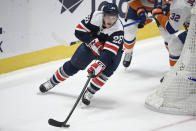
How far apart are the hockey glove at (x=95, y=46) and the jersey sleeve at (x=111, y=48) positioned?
0.12 meters

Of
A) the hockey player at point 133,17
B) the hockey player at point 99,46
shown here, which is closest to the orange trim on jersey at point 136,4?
the hockey player at point 133,17

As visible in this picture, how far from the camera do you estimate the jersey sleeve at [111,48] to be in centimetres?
393

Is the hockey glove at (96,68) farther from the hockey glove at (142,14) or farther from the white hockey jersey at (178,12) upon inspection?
the hockey glove at (142,14)

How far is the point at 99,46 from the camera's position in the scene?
4.10m

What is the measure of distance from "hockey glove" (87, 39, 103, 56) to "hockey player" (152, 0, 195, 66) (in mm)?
639

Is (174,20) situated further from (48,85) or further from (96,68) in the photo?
(48,85)

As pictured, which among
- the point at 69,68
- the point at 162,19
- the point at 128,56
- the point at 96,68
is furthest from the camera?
the point at 128,56

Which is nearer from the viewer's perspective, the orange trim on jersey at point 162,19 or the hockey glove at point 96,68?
the hockey glove at point 96,68

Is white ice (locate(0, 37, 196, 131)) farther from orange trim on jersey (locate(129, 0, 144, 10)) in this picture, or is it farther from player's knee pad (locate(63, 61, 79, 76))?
orange trim on jersey (locate(129, 0, 144, 10))

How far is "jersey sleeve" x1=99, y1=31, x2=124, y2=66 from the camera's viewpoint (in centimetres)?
393

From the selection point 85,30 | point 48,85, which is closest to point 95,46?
point 85,30

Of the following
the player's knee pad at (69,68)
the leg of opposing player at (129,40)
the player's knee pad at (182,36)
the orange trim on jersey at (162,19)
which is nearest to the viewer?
the player's knee pad at (69,68)

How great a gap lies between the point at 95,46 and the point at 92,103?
0.47 meters

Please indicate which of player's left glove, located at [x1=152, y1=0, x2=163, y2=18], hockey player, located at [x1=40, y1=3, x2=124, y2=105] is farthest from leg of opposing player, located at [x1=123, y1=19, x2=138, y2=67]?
hockey player, located at [x1=40, y1=3, x2=124, y2=105]
